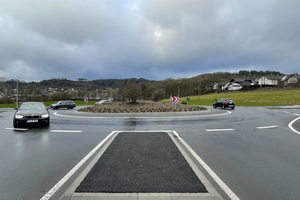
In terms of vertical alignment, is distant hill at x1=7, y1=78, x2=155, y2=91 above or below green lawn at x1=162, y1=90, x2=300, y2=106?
above

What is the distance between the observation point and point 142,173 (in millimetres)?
3453

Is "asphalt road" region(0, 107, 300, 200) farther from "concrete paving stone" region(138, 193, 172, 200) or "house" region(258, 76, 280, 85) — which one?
"house" region(258, 76, 280, 85)

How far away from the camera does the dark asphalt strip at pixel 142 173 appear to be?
113 inches

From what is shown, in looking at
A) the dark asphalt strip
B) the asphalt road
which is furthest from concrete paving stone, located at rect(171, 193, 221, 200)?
the asphalt road

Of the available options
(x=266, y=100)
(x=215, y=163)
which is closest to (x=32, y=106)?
(x=215, y=163)

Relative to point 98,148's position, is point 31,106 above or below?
above

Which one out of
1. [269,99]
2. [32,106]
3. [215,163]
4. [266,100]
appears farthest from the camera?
[269,99]

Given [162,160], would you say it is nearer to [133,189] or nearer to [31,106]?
[133,189]

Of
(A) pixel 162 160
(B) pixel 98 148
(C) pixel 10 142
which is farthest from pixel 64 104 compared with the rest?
(A) pixel 162 160

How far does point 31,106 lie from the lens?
10234 millimetres

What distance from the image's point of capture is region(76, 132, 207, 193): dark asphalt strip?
2861 mm

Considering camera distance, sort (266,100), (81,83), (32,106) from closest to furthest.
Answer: (32,106) < (266,100) < (81,83)

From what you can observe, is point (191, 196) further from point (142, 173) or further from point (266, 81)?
point (266, 81)

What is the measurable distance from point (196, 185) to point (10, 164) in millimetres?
4549
